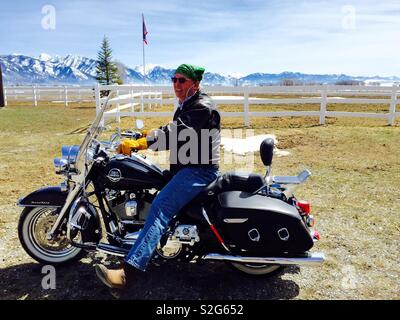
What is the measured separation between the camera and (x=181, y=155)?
3.43m

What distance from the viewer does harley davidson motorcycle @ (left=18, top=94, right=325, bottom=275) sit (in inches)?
133

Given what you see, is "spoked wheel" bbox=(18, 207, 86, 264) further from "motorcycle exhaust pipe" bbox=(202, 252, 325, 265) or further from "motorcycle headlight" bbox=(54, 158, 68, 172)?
"motorcycle exhaust pipe" bbox=(202, 252, 325, 265)

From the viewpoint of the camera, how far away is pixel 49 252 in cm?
398

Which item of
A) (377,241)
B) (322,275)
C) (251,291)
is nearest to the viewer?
(251,291)

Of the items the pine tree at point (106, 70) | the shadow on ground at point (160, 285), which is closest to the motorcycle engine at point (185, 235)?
the shadow on ground at point (160, 285)

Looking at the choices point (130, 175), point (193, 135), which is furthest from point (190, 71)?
point (130, 175)

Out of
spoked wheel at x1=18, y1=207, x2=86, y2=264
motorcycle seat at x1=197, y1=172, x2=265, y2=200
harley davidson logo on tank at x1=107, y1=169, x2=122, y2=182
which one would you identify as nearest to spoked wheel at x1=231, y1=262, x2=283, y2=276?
motorcycle seat at x1=197, y1=172, x2=265, y2=200

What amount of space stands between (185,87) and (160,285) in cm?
191

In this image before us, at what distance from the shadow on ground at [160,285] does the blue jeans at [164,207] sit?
290 millimetres

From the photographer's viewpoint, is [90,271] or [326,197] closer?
[90,271]

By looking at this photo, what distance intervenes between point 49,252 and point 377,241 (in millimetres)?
3787

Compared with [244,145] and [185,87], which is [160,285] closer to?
[185,87]

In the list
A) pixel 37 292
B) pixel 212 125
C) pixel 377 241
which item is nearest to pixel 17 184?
pixel 37 292

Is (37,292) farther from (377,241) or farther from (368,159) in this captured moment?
(368,159)
